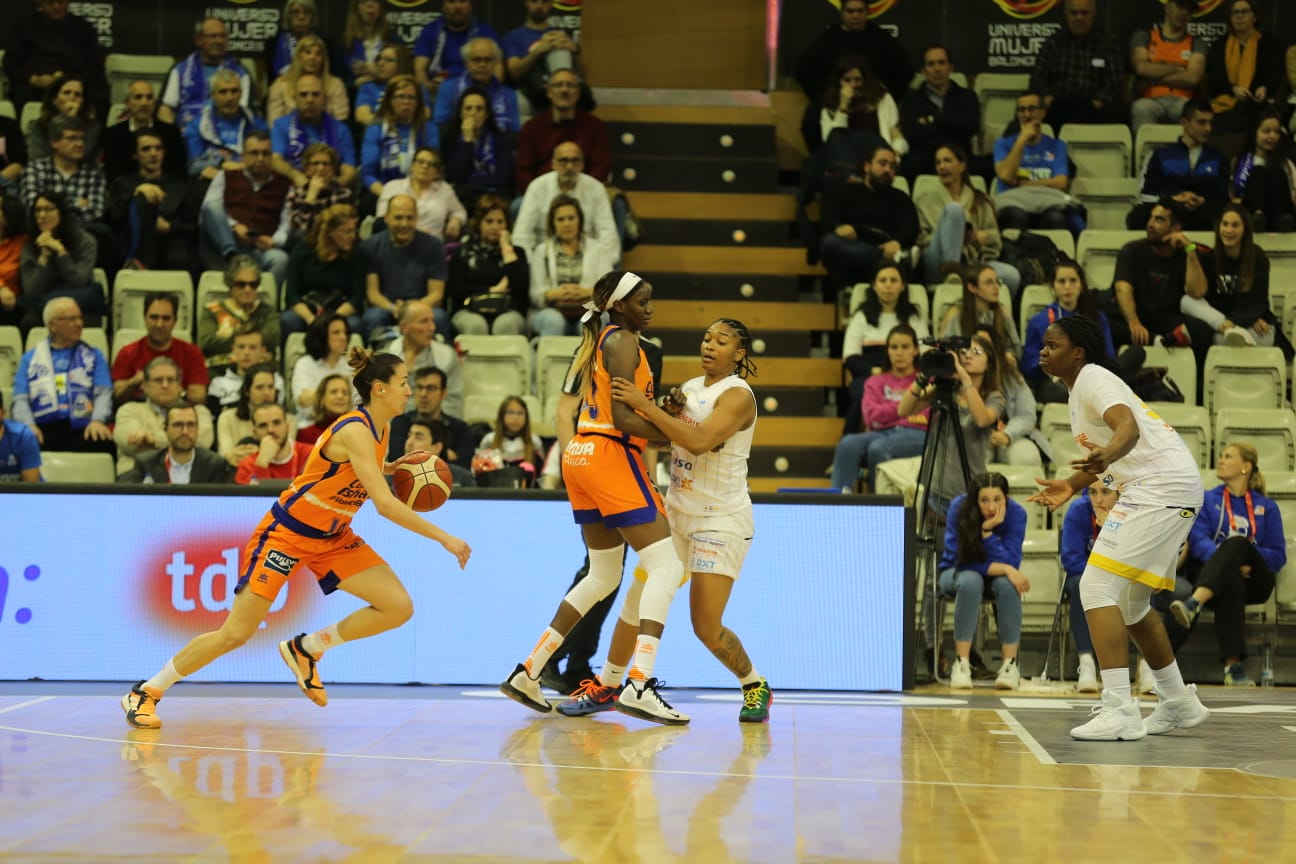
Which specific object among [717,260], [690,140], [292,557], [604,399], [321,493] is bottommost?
[292,557]

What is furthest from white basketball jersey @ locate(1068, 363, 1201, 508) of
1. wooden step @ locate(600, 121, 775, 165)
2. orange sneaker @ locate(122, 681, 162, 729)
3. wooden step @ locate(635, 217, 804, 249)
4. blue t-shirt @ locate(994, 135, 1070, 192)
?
wooden step @ locate(600, 121, 775, 165)

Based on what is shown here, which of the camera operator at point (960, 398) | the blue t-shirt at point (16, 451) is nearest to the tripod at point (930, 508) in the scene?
the camera operator at point (960, 398)

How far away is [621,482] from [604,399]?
0.38 meters

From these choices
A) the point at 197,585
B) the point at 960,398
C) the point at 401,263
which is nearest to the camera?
the point at 197,585

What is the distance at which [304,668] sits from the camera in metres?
7.33

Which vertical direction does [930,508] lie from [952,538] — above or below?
above

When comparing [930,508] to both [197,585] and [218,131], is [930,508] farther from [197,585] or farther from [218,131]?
[218,131]

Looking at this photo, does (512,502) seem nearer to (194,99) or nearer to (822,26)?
(194,99)

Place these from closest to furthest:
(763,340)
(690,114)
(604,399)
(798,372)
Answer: (604,399), (798,372), (763,340), (690,114)

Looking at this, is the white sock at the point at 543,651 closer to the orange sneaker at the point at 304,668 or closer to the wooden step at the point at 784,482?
the orange sneaker at the point at 304,668

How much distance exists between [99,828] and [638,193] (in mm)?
9933

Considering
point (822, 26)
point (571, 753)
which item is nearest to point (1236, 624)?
point (571, 753)

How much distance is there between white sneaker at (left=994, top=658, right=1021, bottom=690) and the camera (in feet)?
30.2

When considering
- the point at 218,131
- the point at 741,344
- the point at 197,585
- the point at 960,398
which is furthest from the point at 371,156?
the point at 741,344
